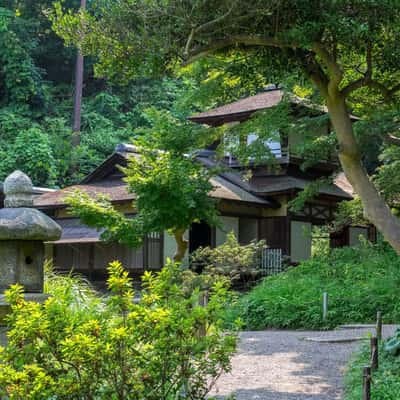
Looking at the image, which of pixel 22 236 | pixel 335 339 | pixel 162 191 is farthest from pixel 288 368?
pixel 162 191

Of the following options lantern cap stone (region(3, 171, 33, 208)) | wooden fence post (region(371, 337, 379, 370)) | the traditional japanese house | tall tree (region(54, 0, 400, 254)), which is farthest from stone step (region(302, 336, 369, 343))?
the traditional japanese house

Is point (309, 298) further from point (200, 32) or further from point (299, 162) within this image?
point (299, 162)

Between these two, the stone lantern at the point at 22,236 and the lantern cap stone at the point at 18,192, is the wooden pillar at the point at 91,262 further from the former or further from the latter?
the lantern cap stone at the point at 18,192

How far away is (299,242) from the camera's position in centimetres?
2488

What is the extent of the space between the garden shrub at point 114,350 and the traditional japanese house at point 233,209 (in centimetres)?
1716

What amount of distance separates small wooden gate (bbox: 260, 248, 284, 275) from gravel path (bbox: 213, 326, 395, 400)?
881 cm

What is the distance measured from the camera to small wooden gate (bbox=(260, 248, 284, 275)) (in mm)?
22375

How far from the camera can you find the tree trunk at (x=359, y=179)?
29.6 feet

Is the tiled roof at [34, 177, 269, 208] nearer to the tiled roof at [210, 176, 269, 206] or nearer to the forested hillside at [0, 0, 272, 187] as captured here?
the tiled roof at [210, 176, 269, 206]

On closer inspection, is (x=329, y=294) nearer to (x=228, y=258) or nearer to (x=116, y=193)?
(x=228, y=258)

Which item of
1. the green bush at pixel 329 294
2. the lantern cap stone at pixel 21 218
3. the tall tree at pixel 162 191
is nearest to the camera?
the lantern cap stone at pixel 21 218

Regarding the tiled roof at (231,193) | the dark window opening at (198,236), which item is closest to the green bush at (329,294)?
the tiled roof at (231,193)

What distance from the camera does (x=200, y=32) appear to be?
28.0 ft

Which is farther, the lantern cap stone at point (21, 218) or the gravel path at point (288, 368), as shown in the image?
the gravel path at point (288, 368)
